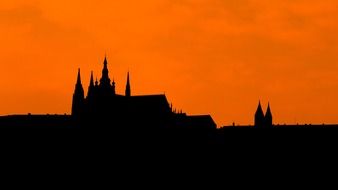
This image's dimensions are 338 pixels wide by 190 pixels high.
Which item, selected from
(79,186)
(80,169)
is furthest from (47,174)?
(79,186)

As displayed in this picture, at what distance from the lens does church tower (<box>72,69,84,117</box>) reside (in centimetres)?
15638

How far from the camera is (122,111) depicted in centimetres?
15362

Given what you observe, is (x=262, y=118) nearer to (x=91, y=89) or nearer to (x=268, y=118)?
(x=268, y=118)

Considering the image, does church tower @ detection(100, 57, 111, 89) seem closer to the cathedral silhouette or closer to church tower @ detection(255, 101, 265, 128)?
the cathedral silhouette

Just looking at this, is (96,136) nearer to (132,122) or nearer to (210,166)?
A: (132,122)

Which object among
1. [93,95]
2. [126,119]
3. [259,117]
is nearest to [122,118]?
[126,119]

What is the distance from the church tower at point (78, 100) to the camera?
513ft

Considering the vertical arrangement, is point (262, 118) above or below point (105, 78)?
below

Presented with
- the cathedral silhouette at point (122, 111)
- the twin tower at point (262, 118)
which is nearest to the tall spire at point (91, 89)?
the cathedral silhouette at point (122, 111)

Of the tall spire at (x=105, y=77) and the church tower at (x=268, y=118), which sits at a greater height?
the tall spire at (x=105, y=77)

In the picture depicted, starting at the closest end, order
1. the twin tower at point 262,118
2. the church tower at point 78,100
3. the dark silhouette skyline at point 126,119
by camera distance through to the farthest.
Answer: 1. the dark silhouette skyline at point 126,119
2. the church tower at point 78,100
3. the twin tower at point 262,118

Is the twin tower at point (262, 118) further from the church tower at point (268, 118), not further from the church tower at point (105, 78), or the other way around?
the church tower at point (105, 78)

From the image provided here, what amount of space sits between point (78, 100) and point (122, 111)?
9351mm

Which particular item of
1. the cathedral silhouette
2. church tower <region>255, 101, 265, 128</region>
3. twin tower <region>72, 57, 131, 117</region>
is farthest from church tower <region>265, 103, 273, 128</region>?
twin tower <region>72, 57, 131, 117</region>
